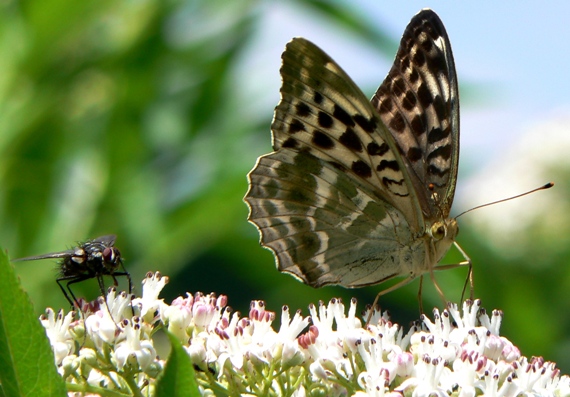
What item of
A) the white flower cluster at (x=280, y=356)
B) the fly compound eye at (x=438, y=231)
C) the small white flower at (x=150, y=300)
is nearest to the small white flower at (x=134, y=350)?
the white flower cluster at (x=280, y=356)

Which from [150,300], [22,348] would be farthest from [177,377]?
[150,300]

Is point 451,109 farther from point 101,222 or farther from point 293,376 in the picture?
point 101,222

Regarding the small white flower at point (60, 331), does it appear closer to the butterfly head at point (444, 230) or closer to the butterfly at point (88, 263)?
the butterfly at point (88, 263)

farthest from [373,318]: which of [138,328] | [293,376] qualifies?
[138,328]

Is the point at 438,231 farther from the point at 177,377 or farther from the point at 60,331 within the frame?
the point at 177,377

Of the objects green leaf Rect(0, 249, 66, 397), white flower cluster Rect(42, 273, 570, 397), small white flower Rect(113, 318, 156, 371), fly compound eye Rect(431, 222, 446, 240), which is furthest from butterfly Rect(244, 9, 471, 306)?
green leaf Rect(0, 249, 66, 397)
